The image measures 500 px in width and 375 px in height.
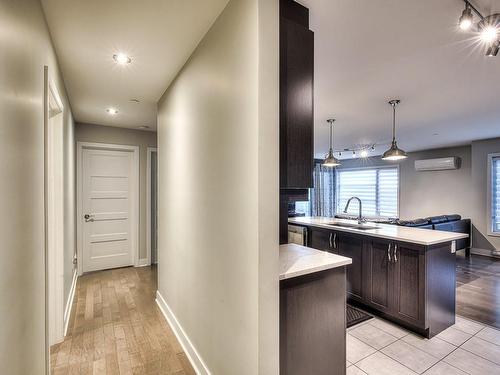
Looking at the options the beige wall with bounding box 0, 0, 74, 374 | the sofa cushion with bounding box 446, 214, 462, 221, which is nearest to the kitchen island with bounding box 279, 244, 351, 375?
the beige wall with bounding box 0, 0, 74, 374

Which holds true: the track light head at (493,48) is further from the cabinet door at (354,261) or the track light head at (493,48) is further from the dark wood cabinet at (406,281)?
the cabinet door at (354,261)

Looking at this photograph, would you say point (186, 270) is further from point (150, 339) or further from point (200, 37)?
point (200, 37)

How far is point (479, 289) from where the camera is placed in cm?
379

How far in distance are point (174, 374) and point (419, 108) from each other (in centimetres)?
413

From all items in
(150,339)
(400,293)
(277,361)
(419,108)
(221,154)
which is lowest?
(150,339)

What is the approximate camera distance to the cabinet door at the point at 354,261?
3.13 metres

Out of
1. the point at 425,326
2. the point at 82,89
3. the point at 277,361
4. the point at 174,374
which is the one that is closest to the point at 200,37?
the point at 82,89

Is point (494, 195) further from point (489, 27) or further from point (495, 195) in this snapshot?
point (489, 27)

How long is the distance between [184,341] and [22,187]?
5.98ft

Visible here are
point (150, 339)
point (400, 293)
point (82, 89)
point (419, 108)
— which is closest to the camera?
point (150, 339)

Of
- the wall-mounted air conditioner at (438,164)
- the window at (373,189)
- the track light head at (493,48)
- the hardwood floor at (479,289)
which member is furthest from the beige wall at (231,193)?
the window at (373,189)

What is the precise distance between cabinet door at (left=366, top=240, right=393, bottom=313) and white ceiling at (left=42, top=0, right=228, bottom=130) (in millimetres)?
2714

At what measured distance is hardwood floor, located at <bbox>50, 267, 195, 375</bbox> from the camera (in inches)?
82.5

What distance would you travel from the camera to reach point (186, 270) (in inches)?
92.0
